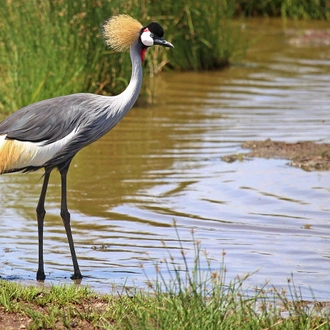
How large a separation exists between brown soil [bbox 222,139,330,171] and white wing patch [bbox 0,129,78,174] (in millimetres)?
3297

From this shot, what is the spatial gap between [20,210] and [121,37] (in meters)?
1.86

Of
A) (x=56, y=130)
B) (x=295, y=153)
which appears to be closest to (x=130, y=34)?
(x=56, y=130)

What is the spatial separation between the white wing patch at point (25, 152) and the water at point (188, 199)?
70 centimetres

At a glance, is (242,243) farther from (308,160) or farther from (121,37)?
(308,160)

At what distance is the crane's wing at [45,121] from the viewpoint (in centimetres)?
558

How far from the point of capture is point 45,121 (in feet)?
18.4

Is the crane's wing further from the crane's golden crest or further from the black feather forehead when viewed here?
the black feather forehead

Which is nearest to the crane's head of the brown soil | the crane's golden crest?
the crane's golden crest

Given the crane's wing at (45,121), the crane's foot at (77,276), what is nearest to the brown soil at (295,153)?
the crane's wing at (45,121)

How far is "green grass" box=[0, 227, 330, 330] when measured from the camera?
4.03m

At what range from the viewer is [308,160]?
27.8 feet

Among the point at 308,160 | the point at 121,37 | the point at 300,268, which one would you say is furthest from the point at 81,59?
the point at 300,268

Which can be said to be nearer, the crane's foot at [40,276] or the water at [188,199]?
the crane's foot at [40,276]

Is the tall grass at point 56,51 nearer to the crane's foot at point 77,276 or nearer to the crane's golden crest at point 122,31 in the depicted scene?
the crane's golden crest at point 122,31
